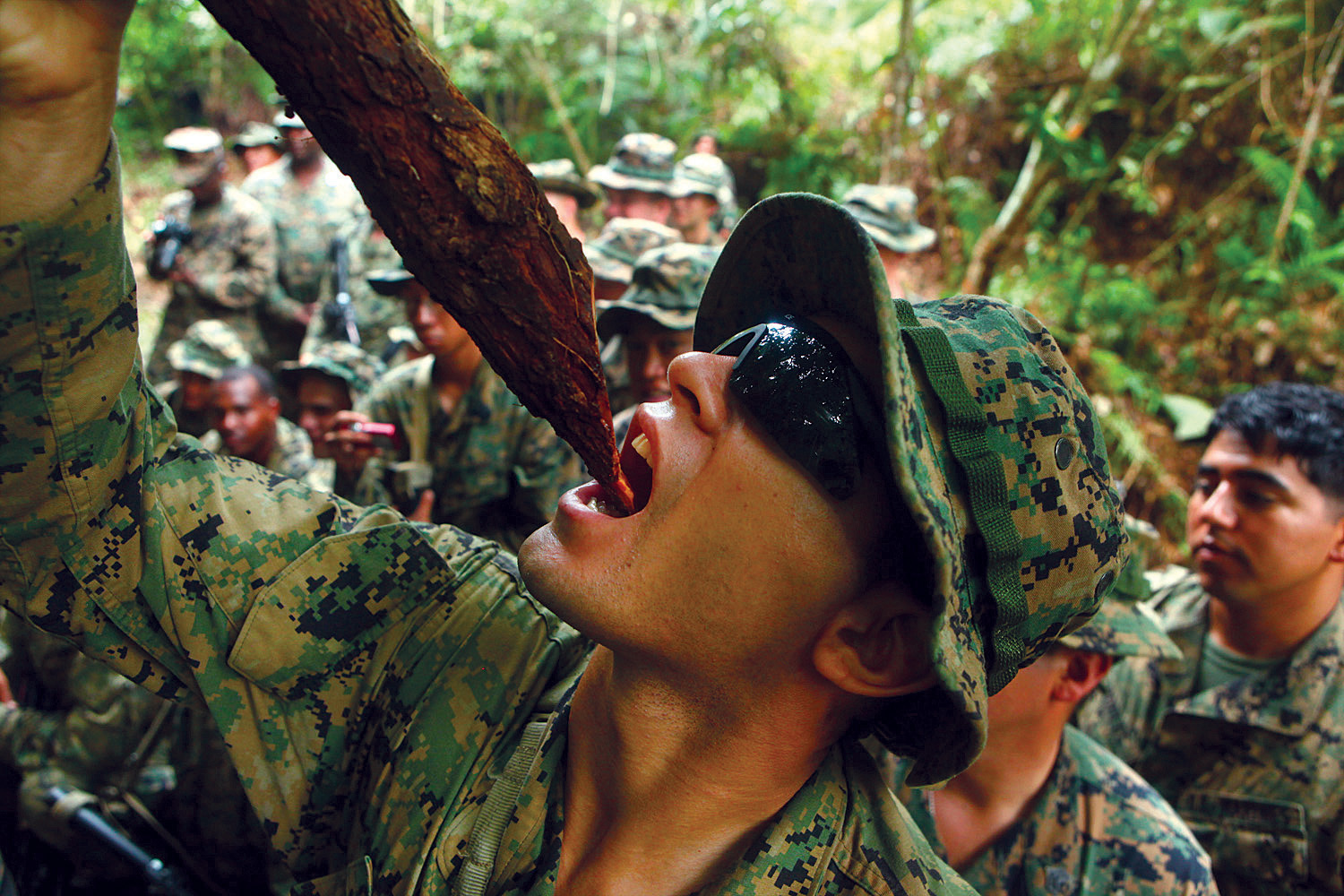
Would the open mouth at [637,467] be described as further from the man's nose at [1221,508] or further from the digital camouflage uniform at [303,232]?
the digital camouflage uniform at [303,232]

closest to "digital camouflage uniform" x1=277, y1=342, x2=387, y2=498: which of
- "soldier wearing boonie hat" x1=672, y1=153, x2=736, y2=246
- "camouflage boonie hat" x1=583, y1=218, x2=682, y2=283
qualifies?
"camouflage boonie hat" x1=583, y1=218, x2=682, y2=283

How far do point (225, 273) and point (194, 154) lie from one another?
0.96m

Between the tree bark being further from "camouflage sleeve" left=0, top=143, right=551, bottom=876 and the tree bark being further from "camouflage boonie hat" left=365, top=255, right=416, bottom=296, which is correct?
"camouflage boonie hat" left=365, top=255, right=416, bottom=296

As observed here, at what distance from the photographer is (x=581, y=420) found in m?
1.50

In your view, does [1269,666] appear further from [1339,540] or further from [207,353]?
[207,353]

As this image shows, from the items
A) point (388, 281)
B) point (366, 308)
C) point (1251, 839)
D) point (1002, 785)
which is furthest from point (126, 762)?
point (1251, 839)

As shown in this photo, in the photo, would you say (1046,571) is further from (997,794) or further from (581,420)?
(997,794)

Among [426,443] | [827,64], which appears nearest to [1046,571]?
[426,443]

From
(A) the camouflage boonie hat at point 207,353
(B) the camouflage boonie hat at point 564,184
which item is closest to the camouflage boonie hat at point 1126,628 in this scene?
(B) the camouflage boonie hat at point 564,184

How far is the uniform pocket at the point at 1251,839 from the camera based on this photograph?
3.10m

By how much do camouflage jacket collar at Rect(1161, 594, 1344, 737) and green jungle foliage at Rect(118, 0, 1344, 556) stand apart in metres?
4.23

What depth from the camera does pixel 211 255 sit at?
300 inches

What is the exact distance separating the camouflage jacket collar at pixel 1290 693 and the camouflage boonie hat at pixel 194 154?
7.67m

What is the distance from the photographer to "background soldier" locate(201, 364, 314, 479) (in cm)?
517
